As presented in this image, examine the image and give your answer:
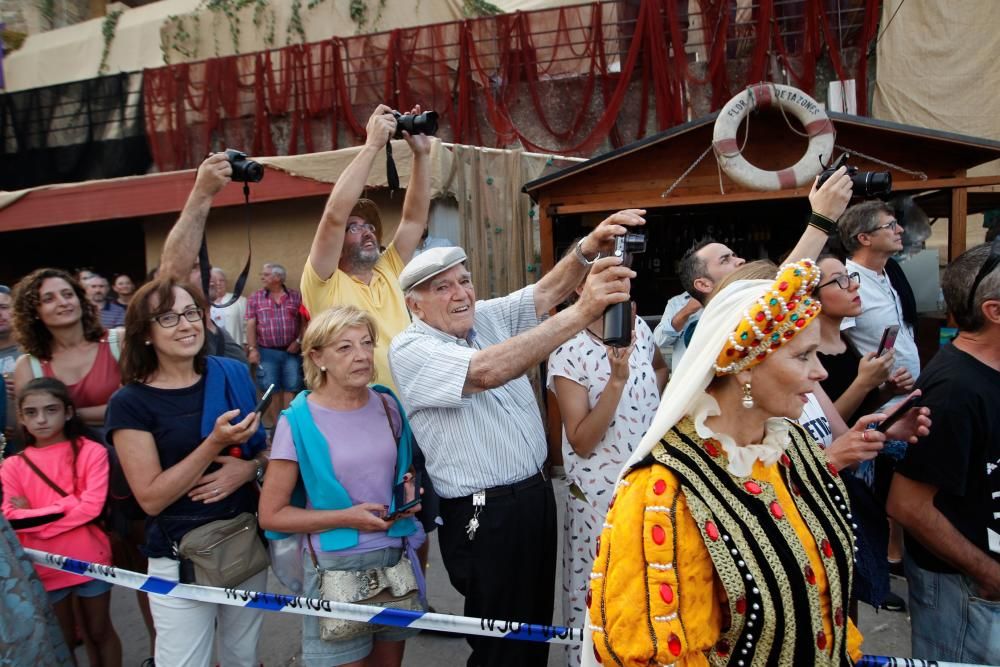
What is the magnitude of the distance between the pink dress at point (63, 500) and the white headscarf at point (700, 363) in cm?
233

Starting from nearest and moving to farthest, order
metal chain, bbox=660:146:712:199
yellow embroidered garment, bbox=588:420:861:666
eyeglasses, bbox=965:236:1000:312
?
yellow embroidered garment, bbox=588:420:861:666
eyeglasses, bbox=965:236:1000:312
metal chain, bbox=660:146:712:199

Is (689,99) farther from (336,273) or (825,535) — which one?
(825,535)

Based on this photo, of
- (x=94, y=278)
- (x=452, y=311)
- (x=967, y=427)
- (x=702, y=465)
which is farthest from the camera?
(x=94, y=278)

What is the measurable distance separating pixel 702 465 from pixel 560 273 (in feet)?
4.08

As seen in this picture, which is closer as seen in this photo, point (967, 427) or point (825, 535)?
point (825, 535)

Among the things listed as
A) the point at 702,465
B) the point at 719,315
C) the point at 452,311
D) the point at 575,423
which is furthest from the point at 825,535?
the point at 452,311

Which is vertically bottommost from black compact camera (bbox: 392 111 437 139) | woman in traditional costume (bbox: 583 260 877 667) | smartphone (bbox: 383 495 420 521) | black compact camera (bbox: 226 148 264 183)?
smartphone (bbox: 383 495 420 521)

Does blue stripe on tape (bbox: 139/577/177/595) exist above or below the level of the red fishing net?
below

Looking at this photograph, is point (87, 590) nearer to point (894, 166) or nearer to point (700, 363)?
point (700, 363)

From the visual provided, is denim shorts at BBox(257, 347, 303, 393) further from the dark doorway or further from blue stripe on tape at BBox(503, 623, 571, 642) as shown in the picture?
blue stripe on tape at BBox(503, 623, 571, 642)

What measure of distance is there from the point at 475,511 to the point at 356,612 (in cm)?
53

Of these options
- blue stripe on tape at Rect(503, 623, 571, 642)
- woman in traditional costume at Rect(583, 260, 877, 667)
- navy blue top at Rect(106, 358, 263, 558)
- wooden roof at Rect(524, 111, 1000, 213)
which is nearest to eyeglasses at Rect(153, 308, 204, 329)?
navy blue top at Rect(106, 358, 263, 558)

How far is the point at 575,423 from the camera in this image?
2559mm

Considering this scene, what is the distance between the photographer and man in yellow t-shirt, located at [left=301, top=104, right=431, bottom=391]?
2910mm
